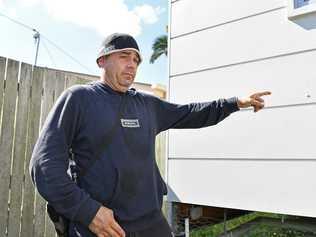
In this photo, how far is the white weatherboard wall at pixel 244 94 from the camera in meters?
2.39

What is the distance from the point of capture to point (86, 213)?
58.1 inches

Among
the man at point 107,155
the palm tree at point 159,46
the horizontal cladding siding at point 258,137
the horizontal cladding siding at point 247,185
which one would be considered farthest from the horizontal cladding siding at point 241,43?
the palm tree at point 159,46

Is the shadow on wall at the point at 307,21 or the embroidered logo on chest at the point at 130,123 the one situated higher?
the shadow on wall at the point at 307,21

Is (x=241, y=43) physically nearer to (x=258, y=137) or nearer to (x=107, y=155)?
(x=258, y=137)

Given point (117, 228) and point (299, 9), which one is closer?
point (117, 228)

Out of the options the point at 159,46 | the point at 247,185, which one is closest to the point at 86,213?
the point at 247,185

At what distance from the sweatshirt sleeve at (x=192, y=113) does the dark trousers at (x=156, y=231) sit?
57 cm

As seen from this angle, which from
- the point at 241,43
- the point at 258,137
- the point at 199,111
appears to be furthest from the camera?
the point at 241,43

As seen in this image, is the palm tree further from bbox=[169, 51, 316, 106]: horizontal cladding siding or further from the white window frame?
the white window frame

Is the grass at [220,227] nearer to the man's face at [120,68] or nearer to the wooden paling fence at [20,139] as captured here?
the wooden paling fence at [20,139]

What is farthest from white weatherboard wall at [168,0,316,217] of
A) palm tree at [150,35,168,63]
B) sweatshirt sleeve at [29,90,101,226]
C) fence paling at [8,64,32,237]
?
palm tree at [150,35,168,63]

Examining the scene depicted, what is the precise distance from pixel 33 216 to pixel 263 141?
6.68 feet

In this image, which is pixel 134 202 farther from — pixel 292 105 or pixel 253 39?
pixel 253 39

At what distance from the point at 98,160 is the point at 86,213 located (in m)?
0.27
